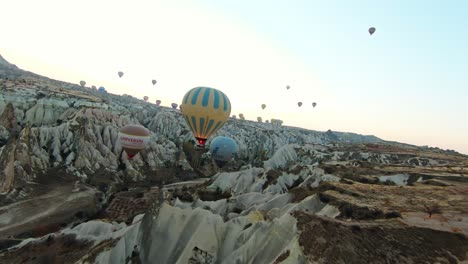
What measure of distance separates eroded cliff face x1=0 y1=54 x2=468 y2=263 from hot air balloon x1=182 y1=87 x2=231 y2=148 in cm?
760

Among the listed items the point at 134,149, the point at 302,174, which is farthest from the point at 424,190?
the point at 134,149

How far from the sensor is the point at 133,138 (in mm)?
50656

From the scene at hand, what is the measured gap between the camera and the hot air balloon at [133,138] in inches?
1994

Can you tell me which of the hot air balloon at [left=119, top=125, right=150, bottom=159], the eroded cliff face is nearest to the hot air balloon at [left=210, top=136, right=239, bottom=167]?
the eroded cliff face

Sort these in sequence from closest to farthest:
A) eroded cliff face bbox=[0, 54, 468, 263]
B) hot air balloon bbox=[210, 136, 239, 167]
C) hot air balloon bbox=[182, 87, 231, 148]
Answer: eroded cliff face bbox=[0, 54, 468, 263] < hot air balloon bbox=[182, 87, 231, 148] < hot air balloon bbox=[210, 136, 239, 167]

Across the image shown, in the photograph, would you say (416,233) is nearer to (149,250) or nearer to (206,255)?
(206,255)

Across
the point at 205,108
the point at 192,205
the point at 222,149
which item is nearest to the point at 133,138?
the point at 205,108

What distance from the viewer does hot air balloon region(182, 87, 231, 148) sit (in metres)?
43.2

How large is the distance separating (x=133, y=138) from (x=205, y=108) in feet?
45.0

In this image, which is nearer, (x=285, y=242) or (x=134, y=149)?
(x=285, y=242)

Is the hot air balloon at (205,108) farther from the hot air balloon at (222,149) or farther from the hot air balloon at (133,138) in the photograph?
the hot air balloon at (222,149)

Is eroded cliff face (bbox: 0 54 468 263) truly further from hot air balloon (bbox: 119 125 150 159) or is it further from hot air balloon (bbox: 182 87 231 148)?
hot air balloon (bbox: 182 87 231 148)

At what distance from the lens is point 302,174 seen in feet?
118

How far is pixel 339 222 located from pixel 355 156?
52793mm
